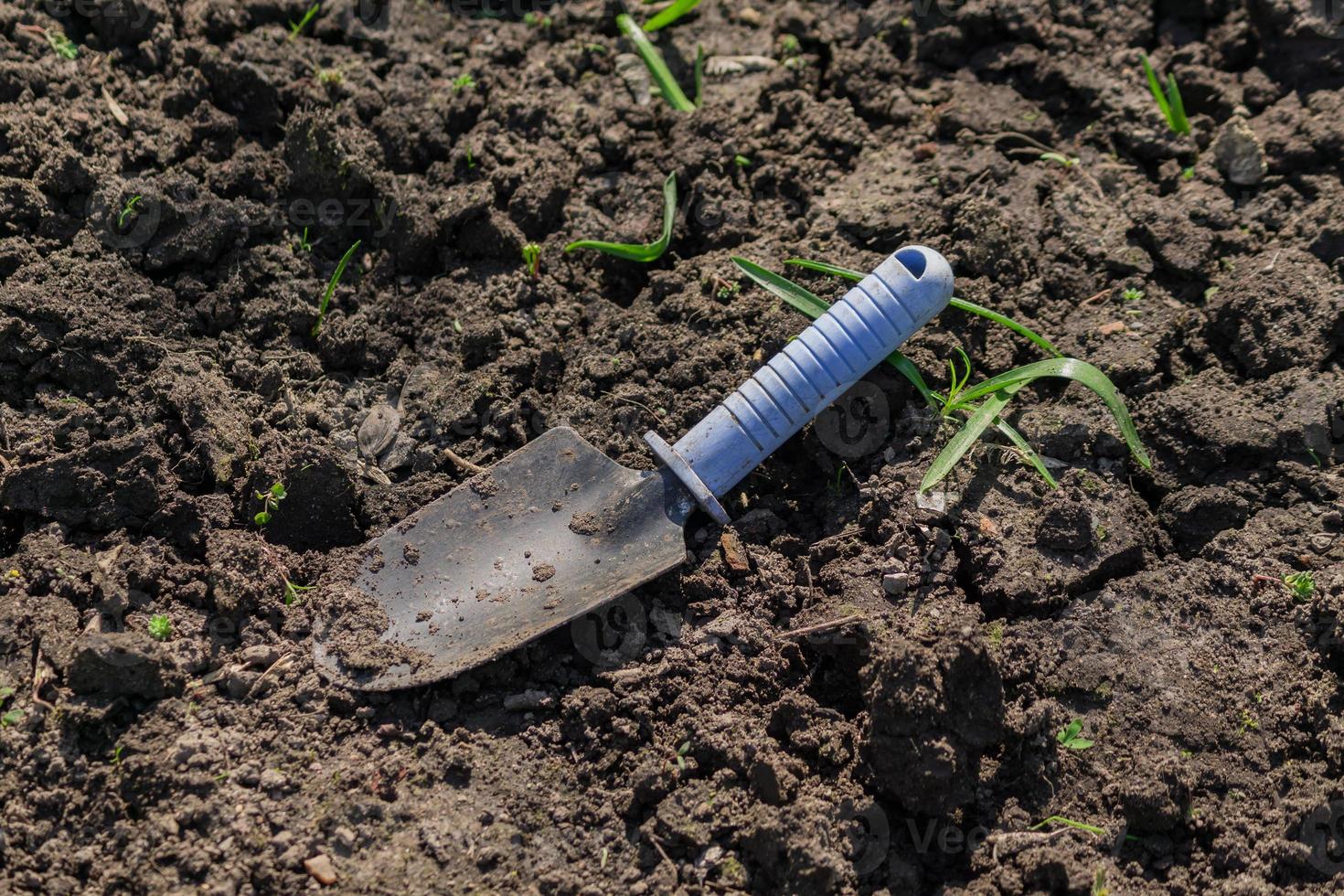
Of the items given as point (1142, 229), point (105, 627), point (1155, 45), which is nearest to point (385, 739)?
point (105, 627)

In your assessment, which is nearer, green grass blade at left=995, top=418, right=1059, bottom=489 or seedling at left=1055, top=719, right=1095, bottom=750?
seedling at left=1055, top=719, right=1095, bottom=750

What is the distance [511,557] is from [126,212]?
1374 mm

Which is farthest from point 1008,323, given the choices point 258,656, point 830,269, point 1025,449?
point 258,656

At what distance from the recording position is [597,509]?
2617mm

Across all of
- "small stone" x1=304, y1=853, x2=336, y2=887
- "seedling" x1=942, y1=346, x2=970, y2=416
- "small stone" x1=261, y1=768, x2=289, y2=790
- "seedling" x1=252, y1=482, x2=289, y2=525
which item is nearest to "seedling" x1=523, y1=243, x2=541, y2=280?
"seedling" x1=252, y1=482, x2=289, y2=525

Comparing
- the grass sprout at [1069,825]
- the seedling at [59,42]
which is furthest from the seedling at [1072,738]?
the seedling at [59,42]

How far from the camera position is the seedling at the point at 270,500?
2576 millimetres

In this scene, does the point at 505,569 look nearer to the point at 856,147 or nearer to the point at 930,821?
the point at 930,821

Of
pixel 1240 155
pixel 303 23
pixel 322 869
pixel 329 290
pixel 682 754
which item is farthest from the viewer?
pixel 303 23

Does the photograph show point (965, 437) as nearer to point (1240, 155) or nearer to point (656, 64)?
point (1240, 155)

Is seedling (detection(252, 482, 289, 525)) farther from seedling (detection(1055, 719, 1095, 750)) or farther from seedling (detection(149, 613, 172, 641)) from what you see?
seedling (detection(1055, 719, 1095, 750))

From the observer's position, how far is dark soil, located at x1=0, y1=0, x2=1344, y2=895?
2234 mm

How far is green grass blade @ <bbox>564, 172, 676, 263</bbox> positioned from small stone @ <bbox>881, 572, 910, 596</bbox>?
1.09 meters

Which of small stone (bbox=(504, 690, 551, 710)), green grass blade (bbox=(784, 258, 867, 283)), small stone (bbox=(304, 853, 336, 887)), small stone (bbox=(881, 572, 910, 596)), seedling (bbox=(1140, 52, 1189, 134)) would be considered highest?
seedling (bbox=(1140, 52, 1189, 134))
